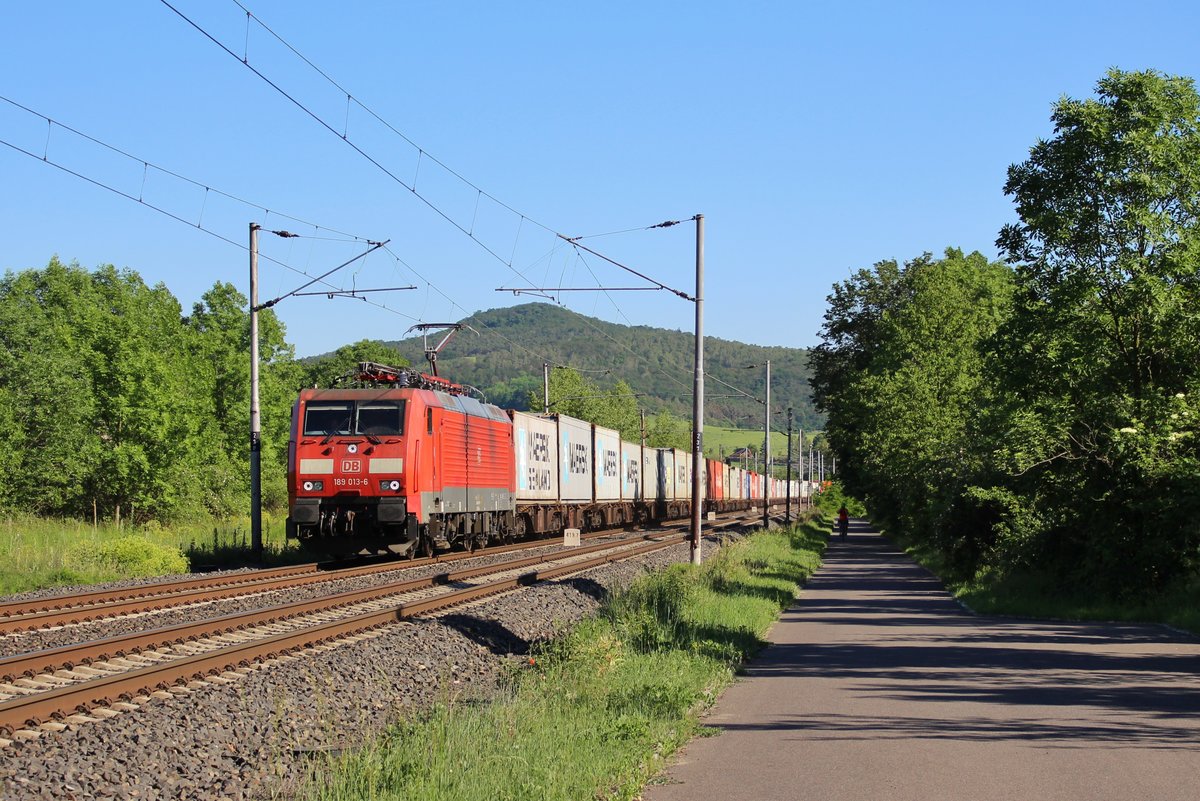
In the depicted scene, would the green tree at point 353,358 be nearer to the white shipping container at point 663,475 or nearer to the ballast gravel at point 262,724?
the white shipping container at point 663,475

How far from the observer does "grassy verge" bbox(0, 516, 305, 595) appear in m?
22.8

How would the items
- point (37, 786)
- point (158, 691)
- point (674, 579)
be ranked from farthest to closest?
1. point (674, 579)
2. point (158, 691)
3. point (37, 786)

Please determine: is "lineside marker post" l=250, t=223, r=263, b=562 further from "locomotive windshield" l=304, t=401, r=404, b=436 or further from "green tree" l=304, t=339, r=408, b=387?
"green tree" l=304, t=339, r=408, b=387

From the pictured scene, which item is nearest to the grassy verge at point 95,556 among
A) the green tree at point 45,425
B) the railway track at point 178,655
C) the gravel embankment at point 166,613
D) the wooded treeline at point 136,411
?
the gravel embankment at point 166,613

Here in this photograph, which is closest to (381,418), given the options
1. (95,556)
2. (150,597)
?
(95,556)

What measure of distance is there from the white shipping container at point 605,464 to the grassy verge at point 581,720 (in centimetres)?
3009

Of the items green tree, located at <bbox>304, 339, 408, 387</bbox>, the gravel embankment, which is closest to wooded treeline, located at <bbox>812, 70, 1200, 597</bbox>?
the gravel embankment

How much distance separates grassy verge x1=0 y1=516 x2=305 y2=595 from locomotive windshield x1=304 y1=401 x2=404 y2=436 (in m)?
3.77

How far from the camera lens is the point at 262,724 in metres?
9.98

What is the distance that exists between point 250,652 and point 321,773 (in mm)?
5260

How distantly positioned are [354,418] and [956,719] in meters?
18.5

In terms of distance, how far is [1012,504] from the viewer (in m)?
24.0

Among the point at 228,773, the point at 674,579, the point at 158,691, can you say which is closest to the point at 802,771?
the point at 228,773

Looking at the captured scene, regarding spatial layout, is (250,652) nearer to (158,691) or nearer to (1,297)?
(158,691)
